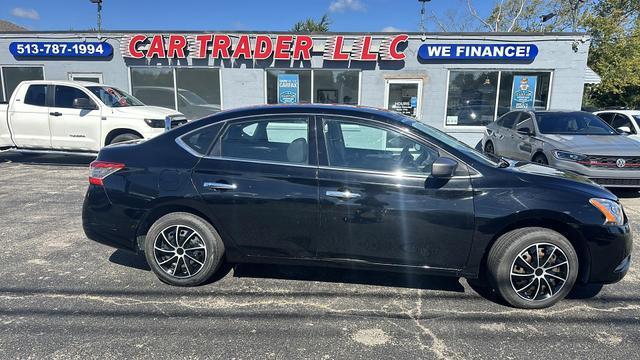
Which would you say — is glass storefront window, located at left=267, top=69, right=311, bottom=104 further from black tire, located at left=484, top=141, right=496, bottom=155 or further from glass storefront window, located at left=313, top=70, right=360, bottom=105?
black tire, located at left=484, top=141, right=496, bottom=155

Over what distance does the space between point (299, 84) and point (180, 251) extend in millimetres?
9473

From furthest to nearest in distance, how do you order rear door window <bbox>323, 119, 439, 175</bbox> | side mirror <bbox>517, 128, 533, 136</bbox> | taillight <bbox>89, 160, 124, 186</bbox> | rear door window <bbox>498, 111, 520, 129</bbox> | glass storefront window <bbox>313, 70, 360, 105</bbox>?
glass storefront window <bbox>313, 70, 360, 105</bbox>
rear door window <bbox>498, 111, 520, 129</bbox>
side mirror <bbox>517, 128, 533, 136</bbox>
taillight <bbox>89, 160, 124, 186</bbox>
rear door window <bbox>323, 119, 439, 175</bbox>

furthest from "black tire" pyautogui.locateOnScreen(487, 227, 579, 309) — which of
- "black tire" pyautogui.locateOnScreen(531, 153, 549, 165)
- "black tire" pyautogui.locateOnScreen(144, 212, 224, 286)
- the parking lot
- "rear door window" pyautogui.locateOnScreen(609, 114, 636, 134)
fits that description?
"rear door window" pyautogui.locateOnScreen(609, 114, 636, 134)

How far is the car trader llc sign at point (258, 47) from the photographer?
1177 centimetres

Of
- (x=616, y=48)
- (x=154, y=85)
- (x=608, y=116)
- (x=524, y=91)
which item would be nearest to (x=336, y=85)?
(x=524, y=91)

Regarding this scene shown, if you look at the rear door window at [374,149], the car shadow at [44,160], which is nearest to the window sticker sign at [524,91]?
the rear door window at [374,149]

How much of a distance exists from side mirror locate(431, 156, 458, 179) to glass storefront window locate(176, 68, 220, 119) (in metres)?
10.6

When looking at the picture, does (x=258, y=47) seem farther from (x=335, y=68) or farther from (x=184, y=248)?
(x=184, y=248)

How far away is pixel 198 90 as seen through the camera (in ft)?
41.8

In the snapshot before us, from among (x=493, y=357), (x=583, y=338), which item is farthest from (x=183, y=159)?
(x=583, y=338)

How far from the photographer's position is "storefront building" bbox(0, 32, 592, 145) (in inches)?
462

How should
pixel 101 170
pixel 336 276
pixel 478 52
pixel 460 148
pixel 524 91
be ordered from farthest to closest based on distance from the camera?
1. pixel 524 91
2. pixel 478 52
3. pixel 336 276
4. pixel 101 170
5. pixel 460 148

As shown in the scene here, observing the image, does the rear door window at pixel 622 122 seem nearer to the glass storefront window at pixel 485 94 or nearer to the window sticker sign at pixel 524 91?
the glass storefront window at pixel 485 94

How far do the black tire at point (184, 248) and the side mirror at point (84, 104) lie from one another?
6.60 m
